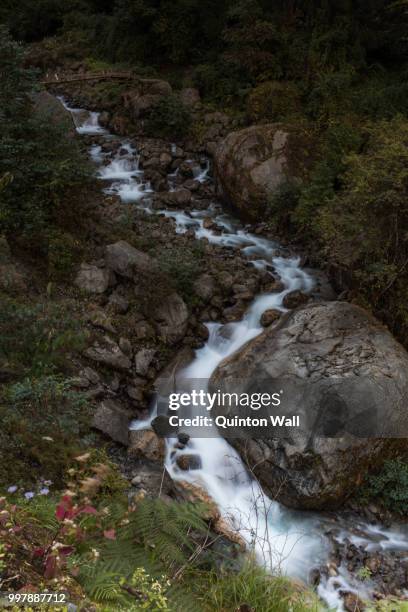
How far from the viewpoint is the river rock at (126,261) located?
789 centimetres

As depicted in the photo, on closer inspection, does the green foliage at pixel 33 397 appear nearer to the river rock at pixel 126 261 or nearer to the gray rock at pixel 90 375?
the gray rock at pixel 90 375

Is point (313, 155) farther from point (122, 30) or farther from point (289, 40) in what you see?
point (122, 30)

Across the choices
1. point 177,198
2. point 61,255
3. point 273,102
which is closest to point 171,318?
point 61,255

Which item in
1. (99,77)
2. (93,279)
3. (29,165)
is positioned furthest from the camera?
(99,77)

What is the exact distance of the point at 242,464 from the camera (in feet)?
20.8

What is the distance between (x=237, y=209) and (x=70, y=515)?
931cm

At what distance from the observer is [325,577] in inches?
203

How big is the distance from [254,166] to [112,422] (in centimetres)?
680

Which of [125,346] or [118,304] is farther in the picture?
[118,304]

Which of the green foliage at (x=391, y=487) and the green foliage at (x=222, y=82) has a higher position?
the green foliage at (x=222, y=82)

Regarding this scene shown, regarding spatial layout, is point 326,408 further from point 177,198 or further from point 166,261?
point 177,198

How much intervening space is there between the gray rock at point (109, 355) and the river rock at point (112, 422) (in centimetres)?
67

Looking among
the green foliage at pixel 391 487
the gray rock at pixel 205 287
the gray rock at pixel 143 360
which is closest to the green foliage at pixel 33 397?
the gray rock at pixel 143 360

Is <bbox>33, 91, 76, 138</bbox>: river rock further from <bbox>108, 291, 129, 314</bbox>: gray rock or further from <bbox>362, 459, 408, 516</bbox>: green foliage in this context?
<bbox>362, 459, 408, 516</bbox>: green foliage
